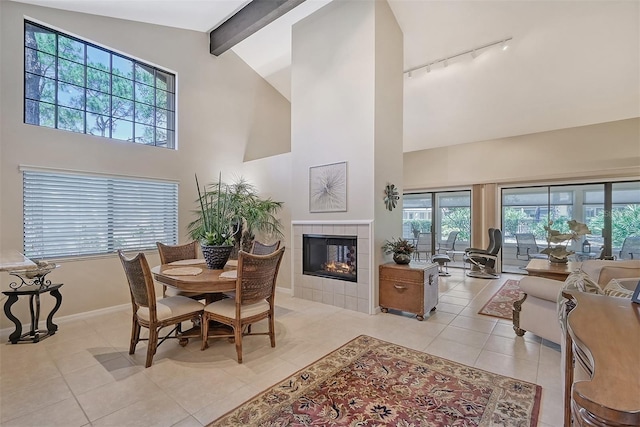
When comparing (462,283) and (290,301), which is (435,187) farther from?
(290,301)

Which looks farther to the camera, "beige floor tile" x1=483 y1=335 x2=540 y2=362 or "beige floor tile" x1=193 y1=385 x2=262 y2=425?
"beige floor tile" x1=483 y1=335 x2=540 y2=362

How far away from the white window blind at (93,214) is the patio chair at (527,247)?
7.37 metres

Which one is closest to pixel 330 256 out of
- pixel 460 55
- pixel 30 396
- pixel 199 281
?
pixel 199 281

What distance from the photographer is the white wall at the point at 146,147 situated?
3236 mm

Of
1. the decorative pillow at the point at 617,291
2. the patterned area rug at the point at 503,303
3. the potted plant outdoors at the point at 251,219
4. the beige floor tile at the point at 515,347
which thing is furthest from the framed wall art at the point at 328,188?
the decorative pillow at the point at 617,291

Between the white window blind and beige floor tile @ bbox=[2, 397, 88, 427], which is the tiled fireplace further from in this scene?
beige floor tile @ bbox=[2, 397, 88, 427]

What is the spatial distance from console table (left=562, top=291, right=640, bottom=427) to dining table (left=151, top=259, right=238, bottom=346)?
7.43 ft

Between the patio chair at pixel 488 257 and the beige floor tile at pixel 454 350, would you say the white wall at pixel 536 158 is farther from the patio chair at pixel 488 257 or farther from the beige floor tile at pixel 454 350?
the beige floor tile at pixel 454 350

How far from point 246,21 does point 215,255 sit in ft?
12.5

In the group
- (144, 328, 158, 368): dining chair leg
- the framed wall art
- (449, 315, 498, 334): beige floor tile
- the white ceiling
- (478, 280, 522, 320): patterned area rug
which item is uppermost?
the white ceiling

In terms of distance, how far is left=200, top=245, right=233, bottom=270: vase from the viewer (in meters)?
2.99

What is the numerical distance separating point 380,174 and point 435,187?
13.4 feet

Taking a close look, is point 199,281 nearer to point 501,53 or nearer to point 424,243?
point 501,53

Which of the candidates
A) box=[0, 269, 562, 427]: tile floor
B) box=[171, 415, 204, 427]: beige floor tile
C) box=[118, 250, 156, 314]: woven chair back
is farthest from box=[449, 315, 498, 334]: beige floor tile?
box=[118, 250, 156, 314]: woven chair back
